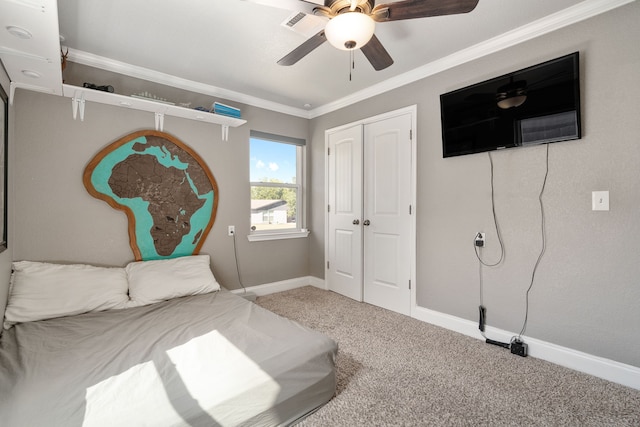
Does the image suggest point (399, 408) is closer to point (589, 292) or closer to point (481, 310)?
point (481, 310)

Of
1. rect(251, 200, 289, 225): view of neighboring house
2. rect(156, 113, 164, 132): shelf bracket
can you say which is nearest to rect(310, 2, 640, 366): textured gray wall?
rect(251, 200, 289, 225): view of neighboring house

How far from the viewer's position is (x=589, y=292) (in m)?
1.97

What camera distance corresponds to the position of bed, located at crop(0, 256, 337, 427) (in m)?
1.15

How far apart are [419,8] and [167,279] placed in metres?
2.72

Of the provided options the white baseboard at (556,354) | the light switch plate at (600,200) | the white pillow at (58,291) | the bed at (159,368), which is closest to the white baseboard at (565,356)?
the white baseboard at (556,354)

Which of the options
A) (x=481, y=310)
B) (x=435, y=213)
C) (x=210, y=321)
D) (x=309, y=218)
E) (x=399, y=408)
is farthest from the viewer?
(x=309, y=218)

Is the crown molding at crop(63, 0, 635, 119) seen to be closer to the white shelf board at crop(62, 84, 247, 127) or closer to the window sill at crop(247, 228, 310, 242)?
the white shelf board at crop(62, 84, 247, 127)

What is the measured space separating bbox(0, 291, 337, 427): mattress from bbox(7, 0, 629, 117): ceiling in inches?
72.0

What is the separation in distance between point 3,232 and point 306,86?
2.84 m

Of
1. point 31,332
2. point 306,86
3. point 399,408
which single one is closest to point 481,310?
point 399,408

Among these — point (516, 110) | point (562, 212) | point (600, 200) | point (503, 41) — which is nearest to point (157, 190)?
point (516, 110)

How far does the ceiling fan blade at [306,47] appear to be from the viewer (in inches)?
66.5

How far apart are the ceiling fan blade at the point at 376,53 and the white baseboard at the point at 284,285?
2842 mm

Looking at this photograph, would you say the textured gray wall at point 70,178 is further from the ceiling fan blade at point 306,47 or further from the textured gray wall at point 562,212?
the textured gray wall at point 562,212
